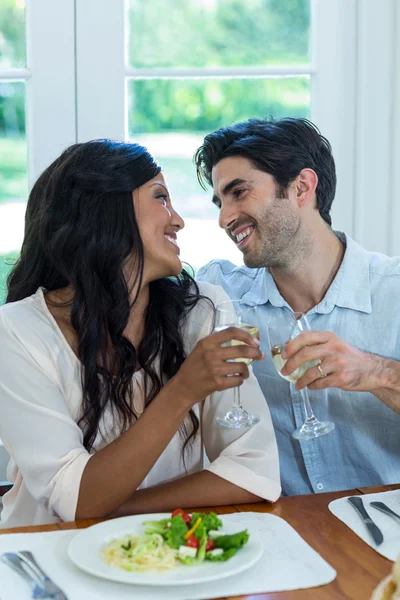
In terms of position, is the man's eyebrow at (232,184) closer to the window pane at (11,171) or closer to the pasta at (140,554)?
the window pane at (11,171)

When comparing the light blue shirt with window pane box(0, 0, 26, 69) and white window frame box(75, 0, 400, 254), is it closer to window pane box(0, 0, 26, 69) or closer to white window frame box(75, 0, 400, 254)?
white window frame box(75, 0, 400, 254)

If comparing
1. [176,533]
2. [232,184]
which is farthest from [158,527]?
[232,184]

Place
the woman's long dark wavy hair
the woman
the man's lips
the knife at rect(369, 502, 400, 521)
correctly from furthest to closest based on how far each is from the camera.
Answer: the man's lips, the woman's long dark wavy hair, the woman, the knife at rect(369, 502, 400, 521)

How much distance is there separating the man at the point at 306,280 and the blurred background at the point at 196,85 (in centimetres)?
36

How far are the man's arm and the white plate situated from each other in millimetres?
334

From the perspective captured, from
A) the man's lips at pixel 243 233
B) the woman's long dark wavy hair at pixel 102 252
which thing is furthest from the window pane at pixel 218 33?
the woman's long dark wavy hair at pixel 102 252

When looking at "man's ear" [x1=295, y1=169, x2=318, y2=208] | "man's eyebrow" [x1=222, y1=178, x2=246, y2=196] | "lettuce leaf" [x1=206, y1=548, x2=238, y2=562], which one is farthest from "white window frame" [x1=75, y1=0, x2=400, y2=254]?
"lettuce leaf" [x1=206, y1=548, x2=238, y2=562]

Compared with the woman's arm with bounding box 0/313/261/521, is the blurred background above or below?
above

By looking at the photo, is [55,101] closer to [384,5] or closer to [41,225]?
[41,225]

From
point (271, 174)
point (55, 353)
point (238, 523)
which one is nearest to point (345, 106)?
point (271, 174)

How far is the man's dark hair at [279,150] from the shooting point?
2431 mm

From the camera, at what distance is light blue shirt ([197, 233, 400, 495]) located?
7.50 ft

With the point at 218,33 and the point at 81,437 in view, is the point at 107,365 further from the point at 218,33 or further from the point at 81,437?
the point at 218,33

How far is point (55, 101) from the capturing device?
2684 millimetres
